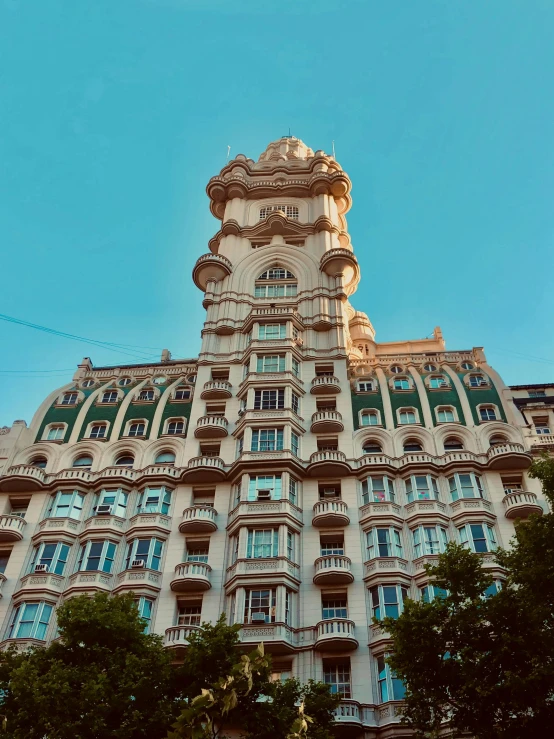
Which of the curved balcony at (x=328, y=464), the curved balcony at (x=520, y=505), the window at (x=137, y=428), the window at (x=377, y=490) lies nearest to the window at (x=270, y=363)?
the curved balcony at (x=328, y=464)

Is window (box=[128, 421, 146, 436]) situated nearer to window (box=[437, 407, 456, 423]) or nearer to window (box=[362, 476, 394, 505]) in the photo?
window (box=[362, 476, 394, 505])

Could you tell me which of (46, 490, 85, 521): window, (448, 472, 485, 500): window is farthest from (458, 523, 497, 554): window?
(46, 490, 85, 521): window

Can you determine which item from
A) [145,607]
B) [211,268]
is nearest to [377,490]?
[145,607]

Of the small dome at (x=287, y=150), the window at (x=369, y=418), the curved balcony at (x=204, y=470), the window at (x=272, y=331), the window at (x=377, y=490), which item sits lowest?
the window at (x=377, y=490)

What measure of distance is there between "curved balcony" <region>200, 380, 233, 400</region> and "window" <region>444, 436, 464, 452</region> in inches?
598

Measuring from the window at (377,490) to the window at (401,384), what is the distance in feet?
31.8

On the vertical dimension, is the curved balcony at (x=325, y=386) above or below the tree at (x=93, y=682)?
above

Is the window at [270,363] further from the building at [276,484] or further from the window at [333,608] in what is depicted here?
the window at [333,608]

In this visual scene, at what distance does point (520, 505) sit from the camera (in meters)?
43.1

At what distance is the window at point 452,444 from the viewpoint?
1950 inches

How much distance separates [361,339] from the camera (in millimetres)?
77875

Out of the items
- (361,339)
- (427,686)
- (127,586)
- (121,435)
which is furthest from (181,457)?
(361,339)

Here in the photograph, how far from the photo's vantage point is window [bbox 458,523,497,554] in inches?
1655

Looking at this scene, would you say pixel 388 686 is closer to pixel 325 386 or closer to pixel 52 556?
pixel 52 556
